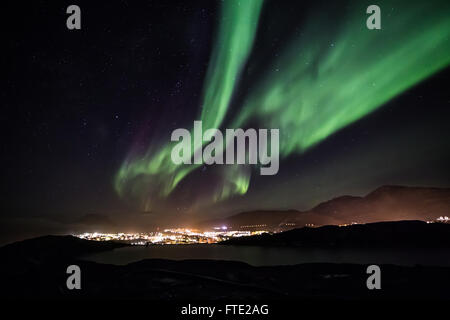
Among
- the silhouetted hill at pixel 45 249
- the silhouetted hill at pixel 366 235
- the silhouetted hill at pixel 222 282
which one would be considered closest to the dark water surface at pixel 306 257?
the silhouetted hill at pixel 45 249

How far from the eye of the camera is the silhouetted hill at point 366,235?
7694 cm

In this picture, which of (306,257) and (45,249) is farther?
(306,257)

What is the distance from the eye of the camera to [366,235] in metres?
85.3

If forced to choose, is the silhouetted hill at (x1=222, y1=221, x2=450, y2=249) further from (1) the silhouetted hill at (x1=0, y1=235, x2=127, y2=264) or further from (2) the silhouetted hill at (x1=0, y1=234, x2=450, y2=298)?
(2) the silhouetted hill at (x1=0, y1=234, x2=450, y2=298)

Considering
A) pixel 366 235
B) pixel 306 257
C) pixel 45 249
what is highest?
pixel 45 249

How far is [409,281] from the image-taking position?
1246cm

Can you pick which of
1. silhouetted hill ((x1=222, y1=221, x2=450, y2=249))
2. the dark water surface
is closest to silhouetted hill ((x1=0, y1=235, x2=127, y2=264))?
the dark water surface

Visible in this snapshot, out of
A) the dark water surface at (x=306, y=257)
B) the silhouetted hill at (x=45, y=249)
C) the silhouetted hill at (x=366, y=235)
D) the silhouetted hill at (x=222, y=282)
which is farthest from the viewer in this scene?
the silhouetted hill at (x=366, y=235)

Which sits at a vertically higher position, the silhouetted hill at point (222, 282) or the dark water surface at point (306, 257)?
the silhouetted hill at point (222, 282)

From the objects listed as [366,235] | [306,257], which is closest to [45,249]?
[306,257]

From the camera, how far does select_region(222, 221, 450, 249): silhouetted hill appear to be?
76.9 meters

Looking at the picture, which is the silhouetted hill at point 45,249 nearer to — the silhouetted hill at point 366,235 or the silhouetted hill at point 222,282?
the silhouetted hill at point 222,282

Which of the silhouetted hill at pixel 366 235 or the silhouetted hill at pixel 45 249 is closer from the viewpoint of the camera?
the silhouetted hill at pixel 45 249

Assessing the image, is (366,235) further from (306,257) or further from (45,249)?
(45,249)
